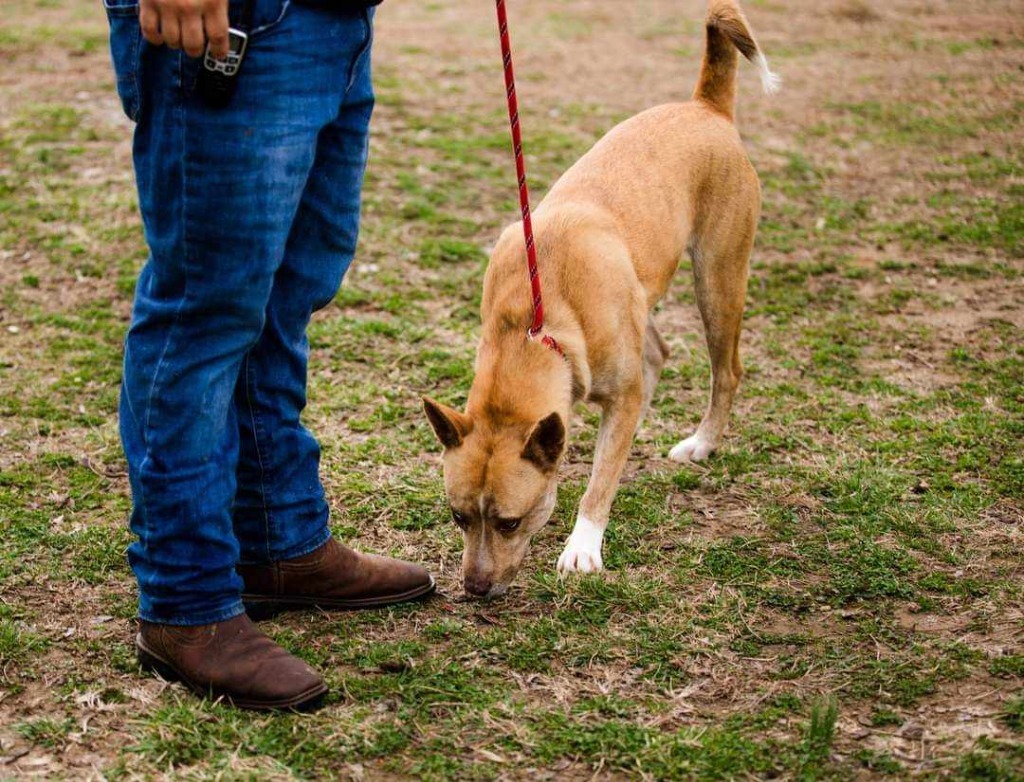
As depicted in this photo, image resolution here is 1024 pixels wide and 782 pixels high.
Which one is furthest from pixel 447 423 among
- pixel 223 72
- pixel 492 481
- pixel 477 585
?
pixel 223 72

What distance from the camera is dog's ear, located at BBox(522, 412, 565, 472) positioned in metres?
3.47

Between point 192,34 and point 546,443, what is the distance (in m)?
1.72

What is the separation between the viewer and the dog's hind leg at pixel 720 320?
465 cm

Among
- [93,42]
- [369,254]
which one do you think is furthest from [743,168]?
[93,42]

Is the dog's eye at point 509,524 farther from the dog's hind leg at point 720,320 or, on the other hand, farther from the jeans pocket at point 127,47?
the jeans pocket at point 127,47

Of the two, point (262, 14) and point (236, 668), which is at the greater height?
point (262, 14)

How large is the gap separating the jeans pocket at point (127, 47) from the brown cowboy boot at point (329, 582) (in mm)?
1460

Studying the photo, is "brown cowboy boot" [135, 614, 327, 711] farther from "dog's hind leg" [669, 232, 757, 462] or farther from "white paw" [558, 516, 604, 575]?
"dog's hind leg" [669, 232, 757, 462]

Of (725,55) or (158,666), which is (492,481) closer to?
(158,666)

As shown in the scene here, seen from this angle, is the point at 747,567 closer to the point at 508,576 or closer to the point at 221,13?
the point at 508,576

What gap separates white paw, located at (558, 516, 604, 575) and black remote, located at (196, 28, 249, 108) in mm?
2004

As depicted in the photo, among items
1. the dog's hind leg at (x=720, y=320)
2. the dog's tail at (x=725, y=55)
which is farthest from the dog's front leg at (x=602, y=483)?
the dog's tail at (x=725, y=55)

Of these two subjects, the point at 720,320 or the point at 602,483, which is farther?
the point at 720,320

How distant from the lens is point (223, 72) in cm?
249
